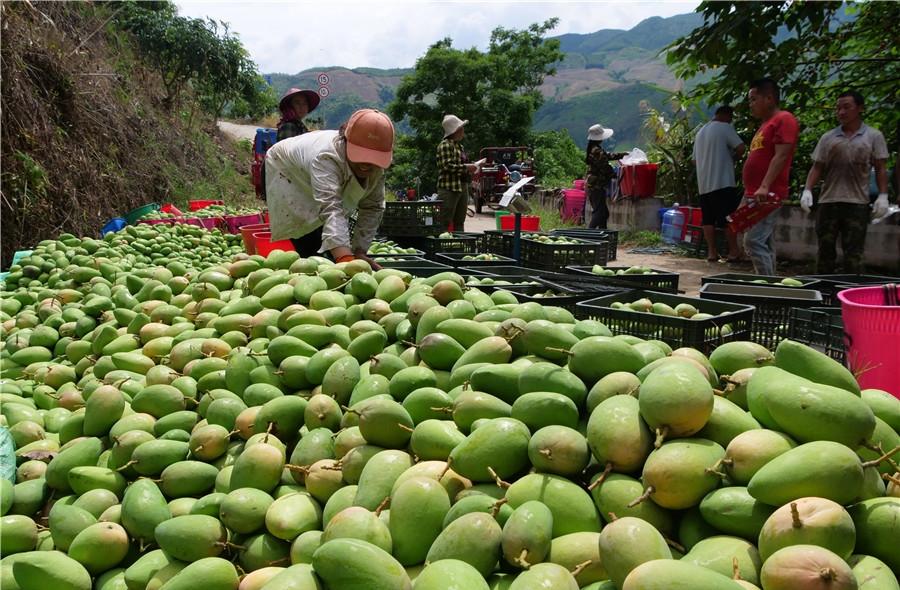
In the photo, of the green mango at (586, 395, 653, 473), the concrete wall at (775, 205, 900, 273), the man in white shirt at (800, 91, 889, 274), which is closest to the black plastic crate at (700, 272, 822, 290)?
the man in white shirt at (800, 91, 889, 274)

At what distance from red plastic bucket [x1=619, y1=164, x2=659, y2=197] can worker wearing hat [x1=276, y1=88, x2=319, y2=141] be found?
8129mm

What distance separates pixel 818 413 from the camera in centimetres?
134

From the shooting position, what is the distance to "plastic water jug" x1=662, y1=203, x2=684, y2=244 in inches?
440

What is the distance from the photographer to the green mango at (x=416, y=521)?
4.60ft

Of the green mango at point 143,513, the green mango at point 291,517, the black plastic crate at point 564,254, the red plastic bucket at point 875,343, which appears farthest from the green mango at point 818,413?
the black plastic crate at point 564,254

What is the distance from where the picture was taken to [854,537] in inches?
45.4

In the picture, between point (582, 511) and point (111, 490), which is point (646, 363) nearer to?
point (582, 511)

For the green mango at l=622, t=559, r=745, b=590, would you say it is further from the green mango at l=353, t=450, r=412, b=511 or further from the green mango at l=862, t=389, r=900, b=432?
the green mango at l=862, t=389, r=900, b=432

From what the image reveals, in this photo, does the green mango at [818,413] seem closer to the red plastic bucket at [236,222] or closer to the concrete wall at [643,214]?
the red plastic bucket at [236,222]

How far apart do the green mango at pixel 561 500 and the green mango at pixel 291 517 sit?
20.2 inches

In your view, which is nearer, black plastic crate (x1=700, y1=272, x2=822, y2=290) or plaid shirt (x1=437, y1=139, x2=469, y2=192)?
black plastic crate (x1=700, y1=272, x2=822, y2=290)

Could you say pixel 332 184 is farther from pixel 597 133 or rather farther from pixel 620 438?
pixel 597 133

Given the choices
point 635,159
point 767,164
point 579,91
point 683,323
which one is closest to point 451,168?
point 767,164

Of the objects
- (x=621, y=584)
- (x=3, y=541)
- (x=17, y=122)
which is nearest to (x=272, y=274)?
(x=3, y=541)
